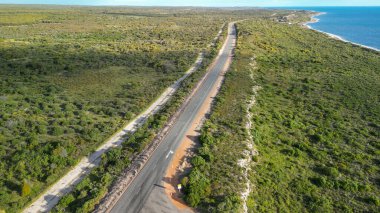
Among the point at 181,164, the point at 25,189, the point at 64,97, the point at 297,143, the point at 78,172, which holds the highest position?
the point at 64,97

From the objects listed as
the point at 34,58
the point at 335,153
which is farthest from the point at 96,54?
the point at 335,153

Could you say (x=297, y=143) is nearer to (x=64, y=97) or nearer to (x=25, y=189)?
(x=25, y=189)

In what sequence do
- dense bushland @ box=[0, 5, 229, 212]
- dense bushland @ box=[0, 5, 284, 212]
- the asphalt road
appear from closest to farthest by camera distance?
the asphalt road < dense bushland @ box=[0, 5, 284, 212] < dense bushland @ box=[0, 5, 229, 212]

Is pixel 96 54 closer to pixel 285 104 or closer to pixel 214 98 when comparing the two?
pixel 214 98

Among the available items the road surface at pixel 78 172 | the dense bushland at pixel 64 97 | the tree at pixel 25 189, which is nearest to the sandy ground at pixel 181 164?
the dense bushland at pixel 64 97

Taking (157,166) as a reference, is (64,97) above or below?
above

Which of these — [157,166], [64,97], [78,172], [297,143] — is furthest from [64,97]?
[297,143]

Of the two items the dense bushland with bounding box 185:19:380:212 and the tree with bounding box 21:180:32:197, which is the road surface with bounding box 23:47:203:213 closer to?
the tree with bounding box 21:180:32:197

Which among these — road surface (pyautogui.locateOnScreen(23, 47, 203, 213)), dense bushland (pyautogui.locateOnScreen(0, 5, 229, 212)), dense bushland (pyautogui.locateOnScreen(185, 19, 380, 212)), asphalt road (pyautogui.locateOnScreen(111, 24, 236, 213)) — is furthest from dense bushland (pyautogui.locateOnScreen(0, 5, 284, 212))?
dense bushland (pyautogui.locateOnScreen(185, 19, 380, 212))
